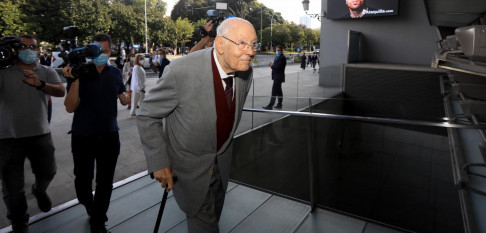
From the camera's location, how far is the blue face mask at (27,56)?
271cm

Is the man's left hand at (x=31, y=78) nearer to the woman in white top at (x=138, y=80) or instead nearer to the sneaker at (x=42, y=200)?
the sneaker at (x=42, y=200)

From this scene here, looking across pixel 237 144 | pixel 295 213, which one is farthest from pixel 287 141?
pixel 295 213

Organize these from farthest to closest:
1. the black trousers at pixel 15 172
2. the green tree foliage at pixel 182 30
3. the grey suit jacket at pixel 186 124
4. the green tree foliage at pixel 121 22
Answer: the green tree foliage at pixel 182 30, the green tree foliage at pixel 121 22, the black trousers at pixel 15 172, the grey suit jacket at pixel 186 124

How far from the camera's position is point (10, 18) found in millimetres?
21469

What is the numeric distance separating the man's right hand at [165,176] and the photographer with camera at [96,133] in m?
1.19

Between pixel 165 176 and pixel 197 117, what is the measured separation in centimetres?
39

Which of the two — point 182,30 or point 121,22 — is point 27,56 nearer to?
point 121,22

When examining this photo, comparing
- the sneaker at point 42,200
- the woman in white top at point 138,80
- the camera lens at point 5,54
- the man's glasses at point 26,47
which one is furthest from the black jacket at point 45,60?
the camera lens at point 5,54

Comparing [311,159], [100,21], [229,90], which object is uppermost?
[100,21]

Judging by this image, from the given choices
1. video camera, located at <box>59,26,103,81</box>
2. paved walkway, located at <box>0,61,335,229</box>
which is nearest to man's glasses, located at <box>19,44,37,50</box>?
video camera, located at <box>59,26,103,81</box>

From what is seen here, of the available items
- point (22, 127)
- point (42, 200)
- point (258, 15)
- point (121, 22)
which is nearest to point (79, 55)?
point (22, 127)

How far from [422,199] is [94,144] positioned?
408cm

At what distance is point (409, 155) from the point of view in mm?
3904

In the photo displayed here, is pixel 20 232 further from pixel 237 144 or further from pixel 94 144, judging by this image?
pixel 237 144
